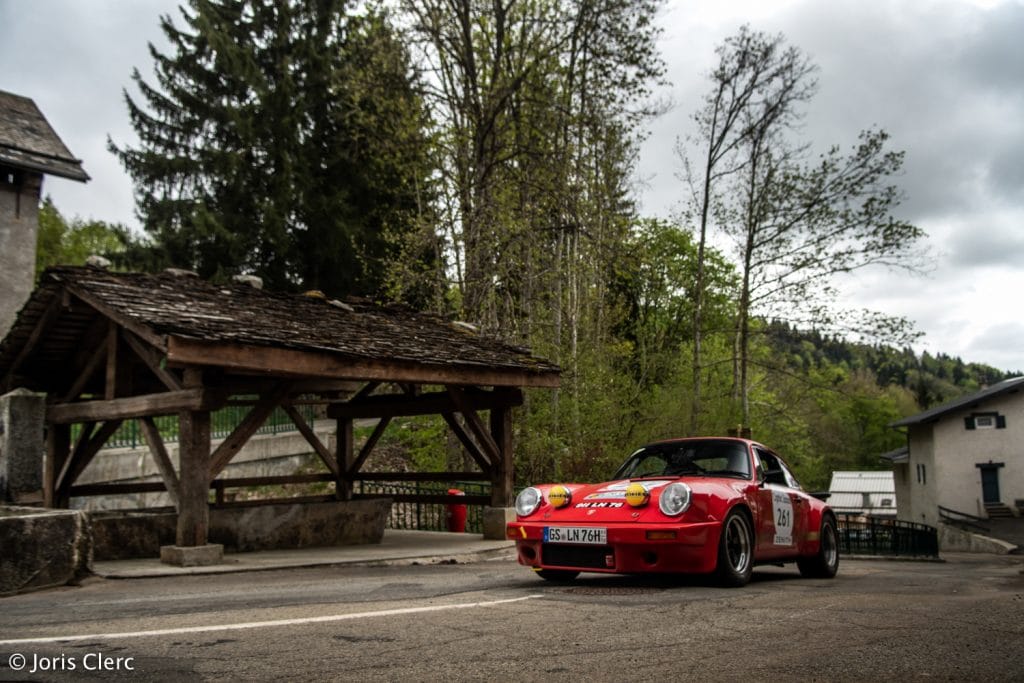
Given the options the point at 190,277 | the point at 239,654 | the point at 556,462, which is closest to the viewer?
the point at 239,654

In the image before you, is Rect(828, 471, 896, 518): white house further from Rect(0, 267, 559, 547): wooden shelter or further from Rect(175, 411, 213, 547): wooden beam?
Rect(175, 411, 213, 547): wooden beam

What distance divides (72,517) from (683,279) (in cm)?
3856

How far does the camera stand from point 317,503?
13656mm

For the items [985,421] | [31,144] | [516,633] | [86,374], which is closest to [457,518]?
[86,374]

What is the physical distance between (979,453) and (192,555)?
42.2 meters

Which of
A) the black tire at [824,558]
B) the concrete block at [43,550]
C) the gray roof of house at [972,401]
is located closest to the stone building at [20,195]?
the concrete block at [43,550]

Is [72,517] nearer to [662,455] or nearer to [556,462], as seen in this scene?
[662,455]

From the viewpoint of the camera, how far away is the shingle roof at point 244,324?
10352mm

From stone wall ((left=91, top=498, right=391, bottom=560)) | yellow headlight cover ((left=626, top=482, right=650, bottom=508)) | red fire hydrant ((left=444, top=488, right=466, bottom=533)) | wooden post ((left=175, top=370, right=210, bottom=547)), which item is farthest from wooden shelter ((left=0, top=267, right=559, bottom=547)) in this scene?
yellow headlight cover ((left=626, top=482, right=650, bottom=508))

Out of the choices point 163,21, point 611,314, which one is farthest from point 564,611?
point 163,21

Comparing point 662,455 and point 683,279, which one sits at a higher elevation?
point 683,279

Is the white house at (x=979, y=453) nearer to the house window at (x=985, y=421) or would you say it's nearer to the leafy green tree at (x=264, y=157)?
the house window at (x=985, y=421)

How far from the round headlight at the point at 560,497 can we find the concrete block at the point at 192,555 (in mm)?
4412

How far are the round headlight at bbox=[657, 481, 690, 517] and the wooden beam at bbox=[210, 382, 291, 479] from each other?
17.1 feet
